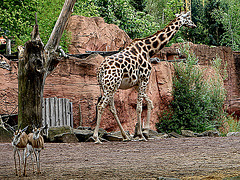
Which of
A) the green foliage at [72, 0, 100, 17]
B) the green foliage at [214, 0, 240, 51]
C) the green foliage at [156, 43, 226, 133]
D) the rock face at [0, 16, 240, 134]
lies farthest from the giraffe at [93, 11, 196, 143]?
the green foliage at [214, 0, 240, 51]

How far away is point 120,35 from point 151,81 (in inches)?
173

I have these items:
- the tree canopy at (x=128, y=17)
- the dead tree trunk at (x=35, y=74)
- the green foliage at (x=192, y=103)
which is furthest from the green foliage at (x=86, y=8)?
the dead tree trunk at (x=35, y=74)

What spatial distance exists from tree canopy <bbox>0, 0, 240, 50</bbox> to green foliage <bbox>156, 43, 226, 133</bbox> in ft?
18.8

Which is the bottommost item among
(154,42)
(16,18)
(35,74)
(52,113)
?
(52,113)

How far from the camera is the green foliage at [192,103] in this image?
50.8 feet

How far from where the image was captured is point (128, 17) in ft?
81.3

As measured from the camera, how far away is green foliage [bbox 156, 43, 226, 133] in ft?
50.8

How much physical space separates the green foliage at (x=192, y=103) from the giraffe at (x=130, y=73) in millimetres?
4754

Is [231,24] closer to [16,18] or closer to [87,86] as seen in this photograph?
[16,18]

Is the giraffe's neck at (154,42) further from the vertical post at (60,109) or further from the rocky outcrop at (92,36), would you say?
the rocky outcrop at (92,36)

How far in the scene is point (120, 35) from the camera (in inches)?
763

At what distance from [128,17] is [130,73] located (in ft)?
49.5

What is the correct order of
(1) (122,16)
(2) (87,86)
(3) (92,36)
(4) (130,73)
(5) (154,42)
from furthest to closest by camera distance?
1. (1) (122,16)
2. (3) (92,36)
3. (2) (87,86)
4. (5) (154,42)
5. (4) (130,73)

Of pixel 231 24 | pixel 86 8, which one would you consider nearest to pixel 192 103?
pixel 86 8
